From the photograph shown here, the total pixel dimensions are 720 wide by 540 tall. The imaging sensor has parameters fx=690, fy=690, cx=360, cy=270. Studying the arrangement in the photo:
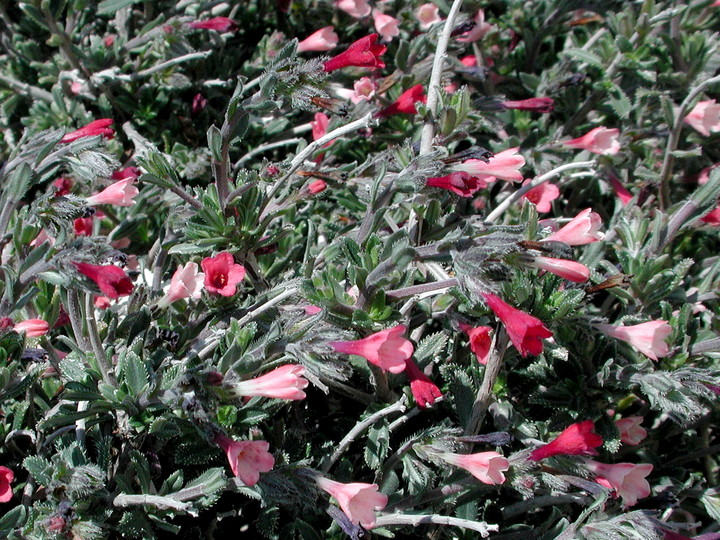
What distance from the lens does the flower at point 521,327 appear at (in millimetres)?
1937

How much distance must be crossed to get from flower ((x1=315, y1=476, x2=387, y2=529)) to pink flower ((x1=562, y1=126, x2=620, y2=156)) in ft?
6.51

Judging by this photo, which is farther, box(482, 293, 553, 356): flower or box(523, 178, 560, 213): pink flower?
box(523, 178, 560, 213): pink flower

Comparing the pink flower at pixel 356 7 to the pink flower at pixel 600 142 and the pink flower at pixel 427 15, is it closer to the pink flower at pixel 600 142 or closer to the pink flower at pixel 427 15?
the pink flower at pixel 427 15

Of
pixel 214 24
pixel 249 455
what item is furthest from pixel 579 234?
pixel 214 24

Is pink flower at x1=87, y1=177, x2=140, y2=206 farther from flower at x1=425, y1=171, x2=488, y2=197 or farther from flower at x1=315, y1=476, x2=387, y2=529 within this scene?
flower at x1=315, y1=476, x2=387, y2=529

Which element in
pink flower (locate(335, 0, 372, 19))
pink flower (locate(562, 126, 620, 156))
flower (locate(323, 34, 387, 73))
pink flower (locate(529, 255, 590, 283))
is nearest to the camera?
pink flower (locate(529, 255, 590, 283))

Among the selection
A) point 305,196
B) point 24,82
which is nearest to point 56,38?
point 24,82

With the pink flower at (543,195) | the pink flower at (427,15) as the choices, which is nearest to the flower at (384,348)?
the pink flower at (543,195)

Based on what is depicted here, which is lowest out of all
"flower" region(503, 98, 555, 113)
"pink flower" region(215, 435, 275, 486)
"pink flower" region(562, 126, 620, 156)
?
"pink flower" region(215, 435, 275, 486)

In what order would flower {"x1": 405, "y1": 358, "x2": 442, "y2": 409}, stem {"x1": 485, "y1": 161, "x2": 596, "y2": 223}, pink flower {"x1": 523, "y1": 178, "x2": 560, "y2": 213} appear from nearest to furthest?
flower {"x1": 405, "y1": 358, "x2": 442, "y2": 409} < stem {"x1": 485, "y1": 161, "x2": 596, "y2": 223} < pink flower {"x1": 523, "y1": 178, "x2": 560, "y2": 213}

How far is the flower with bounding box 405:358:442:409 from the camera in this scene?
2.27 m

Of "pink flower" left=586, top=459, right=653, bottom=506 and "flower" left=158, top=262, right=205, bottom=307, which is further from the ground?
"flower" left=158, top=262, right=205, bottom=307

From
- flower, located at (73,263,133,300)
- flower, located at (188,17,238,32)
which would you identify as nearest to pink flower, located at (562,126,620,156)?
flower, located at (188,17,238,32)

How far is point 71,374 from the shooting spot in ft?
7.31
